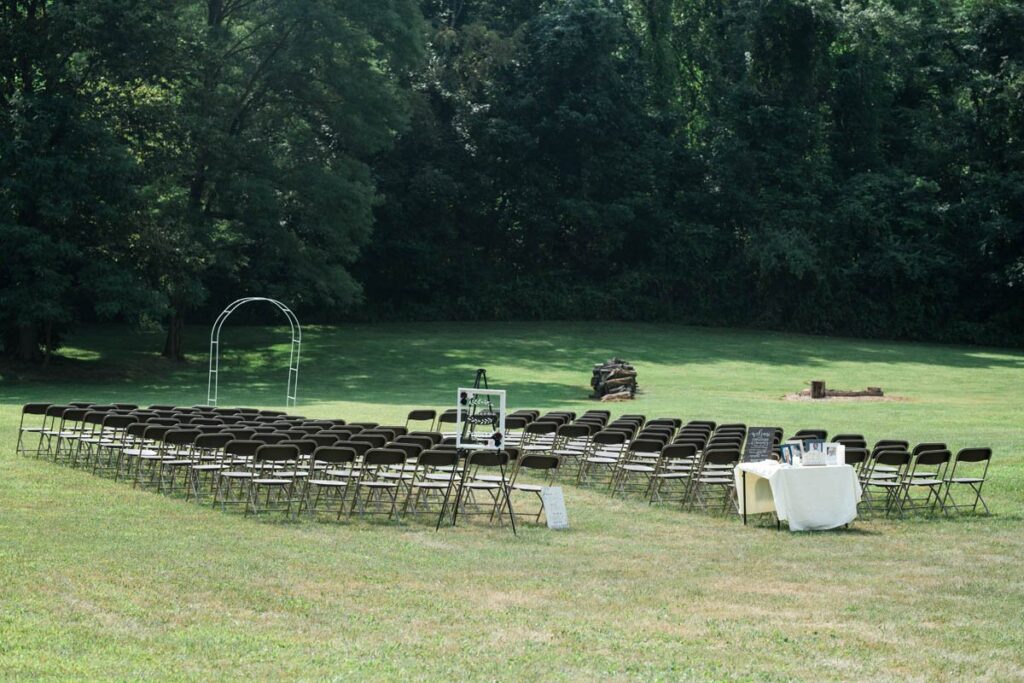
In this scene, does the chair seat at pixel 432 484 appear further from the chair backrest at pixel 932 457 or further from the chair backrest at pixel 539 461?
the chair backrest at pixel 932 457

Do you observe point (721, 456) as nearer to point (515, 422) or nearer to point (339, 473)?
point (339, 473)

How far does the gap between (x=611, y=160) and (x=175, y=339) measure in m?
18.2

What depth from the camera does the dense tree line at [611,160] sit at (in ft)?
119

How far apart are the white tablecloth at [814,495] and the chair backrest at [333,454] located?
3.84 meters

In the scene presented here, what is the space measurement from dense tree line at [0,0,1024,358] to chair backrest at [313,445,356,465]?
23760 mm

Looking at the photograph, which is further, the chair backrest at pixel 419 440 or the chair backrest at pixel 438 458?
the chair backrest at pixel 419 440

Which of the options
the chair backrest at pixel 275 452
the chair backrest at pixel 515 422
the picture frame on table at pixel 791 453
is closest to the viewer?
the chair backrest at pixel 275 452

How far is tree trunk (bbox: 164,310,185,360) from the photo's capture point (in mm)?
36438

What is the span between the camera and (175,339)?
3675cm

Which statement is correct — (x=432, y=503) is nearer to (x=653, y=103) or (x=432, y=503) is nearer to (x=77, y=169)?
(x=77, y=169)

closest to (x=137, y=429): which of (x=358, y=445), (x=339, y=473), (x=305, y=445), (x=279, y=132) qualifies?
(x=339, y=473)

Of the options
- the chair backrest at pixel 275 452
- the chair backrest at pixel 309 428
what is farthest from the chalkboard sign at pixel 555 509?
the chair backrest at pixel 309 428

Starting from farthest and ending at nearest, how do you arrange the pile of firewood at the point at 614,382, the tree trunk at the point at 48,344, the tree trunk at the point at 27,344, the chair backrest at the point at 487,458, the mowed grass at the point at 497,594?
the tree trunk at the point at 27,344, the tree trunk at the point at 48,344, the pile of firewood at the point at 614,382, the chair backrest at the point at 487,458, the mowed grass at the point at 497,594

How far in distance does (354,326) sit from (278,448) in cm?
3326
